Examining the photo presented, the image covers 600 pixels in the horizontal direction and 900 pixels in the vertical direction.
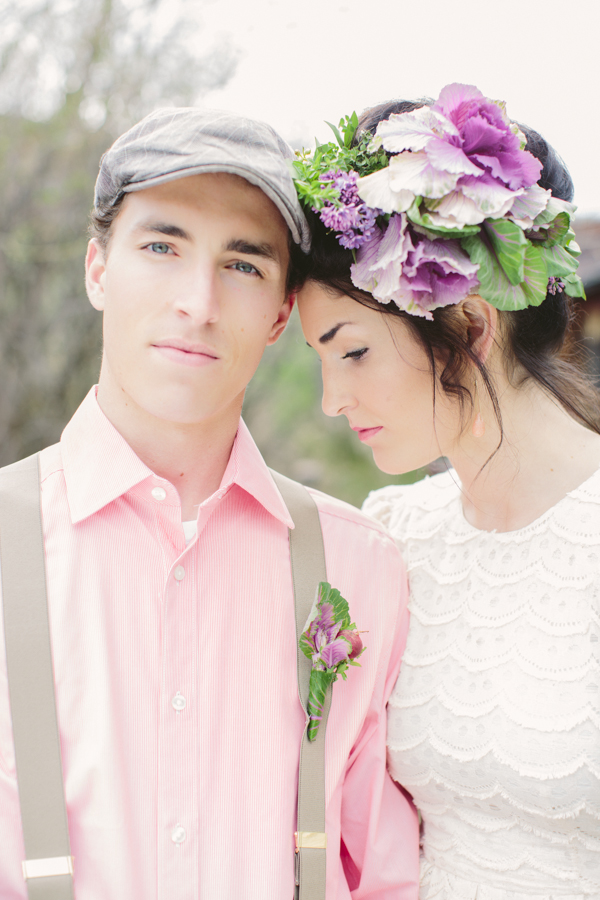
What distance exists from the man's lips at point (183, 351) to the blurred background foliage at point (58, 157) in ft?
11.2

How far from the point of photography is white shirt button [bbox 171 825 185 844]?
1.48 meters

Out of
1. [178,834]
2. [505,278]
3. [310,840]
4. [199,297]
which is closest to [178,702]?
[178,834]

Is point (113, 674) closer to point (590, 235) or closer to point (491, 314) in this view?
point (491, 314)

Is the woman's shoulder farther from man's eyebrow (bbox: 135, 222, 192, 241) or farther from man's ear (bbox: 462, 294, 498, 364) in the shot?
man's eyebrow (bbox: 135, 222, 192, 241)

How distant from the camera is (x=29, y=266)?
16.0ft

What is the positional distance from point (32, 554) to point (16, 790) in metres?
0.44

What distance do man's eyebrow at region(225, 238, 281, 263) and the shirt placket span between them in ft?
2.17

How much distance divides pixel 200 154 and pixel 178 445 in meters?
0.63

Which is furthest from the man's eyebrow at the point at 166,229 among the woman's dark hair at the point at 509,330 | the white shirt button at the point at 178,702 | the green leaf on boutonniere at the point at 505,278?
the white shirt button at the point at 178,702

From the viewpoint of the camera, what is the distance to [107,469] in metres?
1.66

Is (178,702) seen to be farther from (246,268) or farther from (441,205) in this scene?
(441,205)

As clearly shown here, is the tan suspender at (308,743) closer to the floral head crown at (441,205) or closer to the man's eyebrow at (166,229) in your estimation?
the floral head crown at (441,205)

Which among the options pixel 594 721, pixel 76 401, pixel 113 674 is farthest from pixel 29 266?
pixel 594 721

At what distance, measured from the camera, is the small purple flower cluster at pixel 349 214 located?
171 cm
